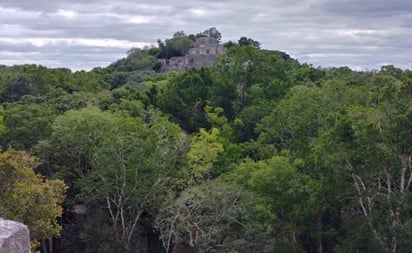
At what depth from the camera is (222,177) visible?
70.5 feet

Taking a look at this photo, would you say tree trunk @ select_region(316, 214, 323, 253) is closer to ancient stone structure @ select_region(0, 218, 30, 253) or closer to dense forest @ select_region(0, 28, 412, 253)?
dense forest @ select_region(0, 28, 412, 253)

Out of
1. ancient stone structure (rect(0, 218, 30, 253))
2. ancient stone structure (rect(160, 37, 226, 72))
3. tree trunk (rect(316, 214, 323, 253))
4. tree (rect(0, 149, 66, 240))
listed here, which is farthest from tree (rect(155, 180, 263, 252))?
ancient stone structure (rect(160, 37, 226, 72))

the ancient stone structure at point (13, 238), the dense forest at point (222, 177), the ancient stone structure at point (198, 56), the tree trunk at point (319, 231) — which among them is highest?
the ancient stone structure at point (198, 56)

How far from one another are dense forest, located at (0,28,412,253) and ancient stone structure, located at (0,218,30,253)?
9166mm

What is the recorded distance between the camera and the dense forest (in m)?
A: 17.6

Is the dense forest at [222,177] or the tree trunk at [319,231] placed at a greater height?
the dense forest at [222,177]

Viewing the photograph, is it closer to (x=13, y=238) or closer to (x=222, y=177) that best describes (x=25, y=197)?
(x=222, y=177)

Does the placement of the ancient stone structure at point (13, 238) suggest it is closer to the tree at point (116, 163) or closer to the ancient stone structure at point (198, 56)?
the tree at point (116, 163)

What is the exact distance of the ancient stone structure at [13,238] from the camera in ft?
19.2

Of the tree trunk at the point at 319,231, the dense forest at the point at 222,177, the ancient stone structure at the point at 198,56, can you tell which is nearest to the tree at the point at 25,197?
the dense forest at the point at 222,177

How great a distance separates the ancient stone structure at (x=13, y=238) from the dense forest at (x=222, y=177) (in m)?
9.17

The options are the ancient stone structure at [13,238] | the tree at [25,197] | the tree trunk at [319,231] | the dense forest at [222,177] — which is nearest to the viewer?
the ancient stone structure at [13,238]

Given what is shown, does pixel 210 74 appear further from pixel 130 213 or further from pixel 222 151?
pixel 130 213

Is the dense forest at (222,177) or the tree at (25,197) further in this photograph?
the dense forest at (222,177)
